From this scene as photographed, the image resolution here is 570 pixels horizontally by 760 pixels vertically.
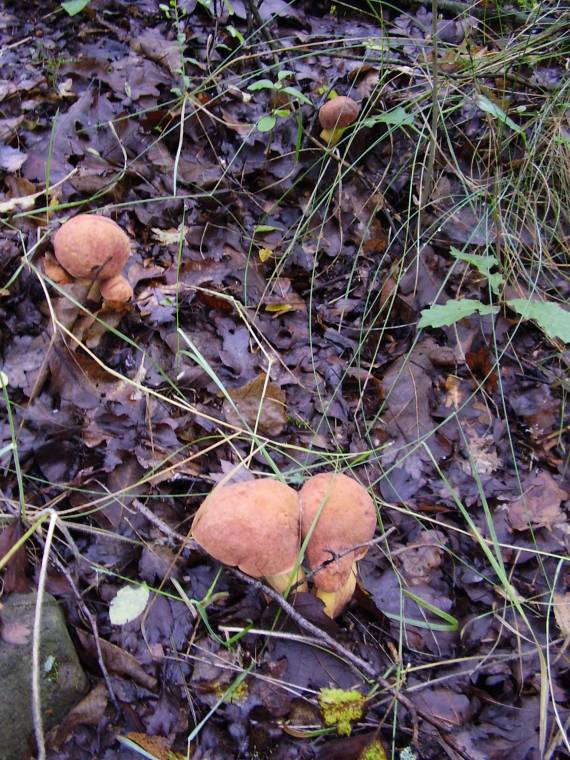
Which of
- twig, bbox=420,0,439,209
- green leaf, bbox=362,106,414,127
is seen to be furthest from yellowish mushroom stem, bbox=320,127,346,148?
twig, bbox=420,0,439,209

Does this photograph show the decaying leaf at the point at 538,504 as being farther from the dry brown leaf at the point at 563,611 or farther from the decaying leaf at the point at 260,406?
the decaying leaf at the point at 260,406

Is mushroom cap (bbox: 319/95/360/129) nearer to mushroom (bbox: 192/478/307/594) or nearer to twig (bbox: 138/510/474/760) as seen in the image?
mushroom (bbox: 192/478/307/594)

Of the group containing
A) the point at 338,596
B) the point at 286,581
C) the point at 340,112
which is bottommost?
the point at 338,596

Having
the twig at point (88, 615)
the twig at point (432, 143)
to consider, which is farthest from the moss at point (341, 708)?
the twig at point (432, 143)

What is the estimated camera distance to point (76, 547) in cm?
206

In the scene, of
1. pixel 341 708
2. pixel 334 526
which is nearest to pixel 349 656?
pixel 341 708

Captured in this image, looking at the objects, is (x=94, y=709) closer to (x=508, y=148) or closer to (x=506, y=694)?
(x=506, y=694)

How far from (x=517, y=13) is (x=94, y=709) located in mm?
5088

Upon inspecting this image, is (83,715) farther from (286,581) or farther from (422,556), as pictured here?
(422,556)

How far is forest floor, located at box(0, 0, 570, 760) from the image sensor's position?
1953mm

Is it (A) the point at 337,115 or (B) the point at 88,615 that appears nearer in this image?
(B) the point at 88,615

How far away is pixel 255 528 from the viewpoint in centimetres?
181

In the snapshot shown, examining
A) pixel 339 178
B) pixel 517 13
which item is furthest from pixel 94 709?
pixel 517 13

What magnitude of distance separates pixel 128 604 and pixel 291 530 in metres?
0.72
